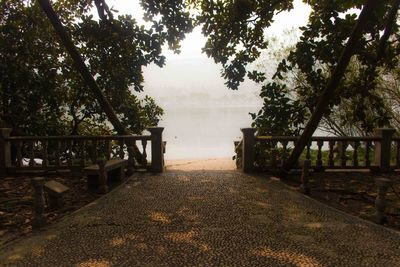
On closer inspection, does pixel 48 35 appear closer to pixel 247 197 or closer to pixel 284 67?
pixel 284 67

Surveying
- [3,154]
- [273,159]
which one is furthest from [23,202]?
[273,159]

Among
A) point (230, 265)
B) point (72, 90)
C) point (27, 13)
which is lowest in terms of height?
point (230, 265)

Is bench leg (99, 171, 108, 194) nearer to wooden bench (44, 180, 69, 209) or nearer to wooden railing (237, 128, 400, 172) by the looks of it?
wooden bench (44, 180, 69, 209)

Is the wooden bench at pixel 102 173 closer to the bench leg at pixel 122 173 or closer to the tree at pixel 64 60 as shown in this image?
the bench leg at pixel 122 173

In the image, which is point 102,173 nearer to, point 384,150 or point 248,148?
point 248,148

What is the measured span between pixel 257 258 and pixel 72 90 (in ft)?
36.0

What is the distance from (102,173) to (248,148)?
14.4ft

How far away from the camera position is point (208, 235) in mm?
5367

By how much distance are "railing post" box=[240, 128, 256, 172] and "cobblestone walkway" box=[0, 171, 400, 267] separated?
2.48 m

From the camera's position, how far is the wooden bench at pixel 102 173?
8.16 metres

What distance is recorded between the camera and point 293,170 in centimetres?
1028

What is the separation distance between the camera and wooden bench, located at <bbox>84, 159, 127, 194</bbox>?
8164mm

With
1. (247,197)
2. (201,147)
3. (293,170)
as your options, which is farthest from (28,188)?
(201,147)

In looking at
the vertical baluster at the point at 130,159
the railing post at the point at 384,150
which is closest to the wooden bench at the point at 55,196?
the vertical baluster at the point at 130,159
